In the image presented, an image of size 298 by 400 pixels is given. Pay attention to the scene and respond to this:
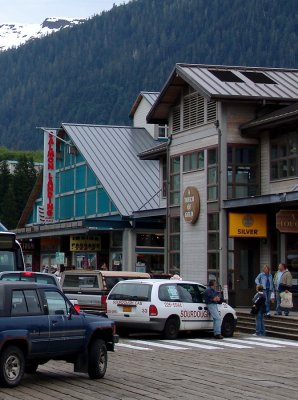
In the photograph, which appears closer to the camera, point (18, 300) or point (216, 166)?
point (18, 300)

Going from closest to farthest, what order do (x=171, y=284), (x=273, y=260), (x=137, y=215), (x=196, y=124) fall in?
(x=171, y=284) → (x=273, y=260) → (x=196, y=124) → (x=137, y=215)

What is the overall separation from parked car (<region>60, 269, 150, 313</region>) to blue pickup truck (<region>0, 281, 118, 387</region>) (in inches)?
421

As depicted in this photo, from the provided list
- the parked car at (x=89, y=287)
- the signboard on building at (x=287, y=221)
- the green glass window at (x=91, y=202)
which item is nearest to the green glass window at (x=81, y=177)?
the green glass window at (x=91, y=202)

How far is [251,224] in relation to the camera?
3344 cm

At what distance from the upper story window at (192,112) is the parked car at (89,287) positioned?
9.24 m

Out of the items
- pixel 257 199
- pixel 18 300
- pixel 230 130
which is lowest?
pixel 18 300

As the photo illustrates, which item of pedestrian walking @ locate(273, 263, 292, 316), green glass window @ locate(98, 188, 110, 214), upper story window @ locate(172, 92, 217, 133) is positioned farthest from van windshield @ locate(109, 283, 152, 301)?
green glass window @ locate(98, 188, 110, 214)

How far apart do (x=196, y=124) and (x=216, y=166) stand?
2.51 metres

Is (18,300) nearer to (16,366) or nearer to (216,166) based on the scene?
(16,366)

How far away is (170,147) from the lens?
127ft

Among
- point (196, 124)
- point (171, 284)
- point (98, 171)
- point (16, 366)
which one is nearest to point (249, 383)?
point (16, 366)

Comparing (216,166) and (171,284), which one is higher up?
(216,166)

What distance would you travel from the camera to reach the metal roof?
48.2 metres

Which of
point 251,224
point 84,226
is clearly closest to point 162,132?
point 84,226
